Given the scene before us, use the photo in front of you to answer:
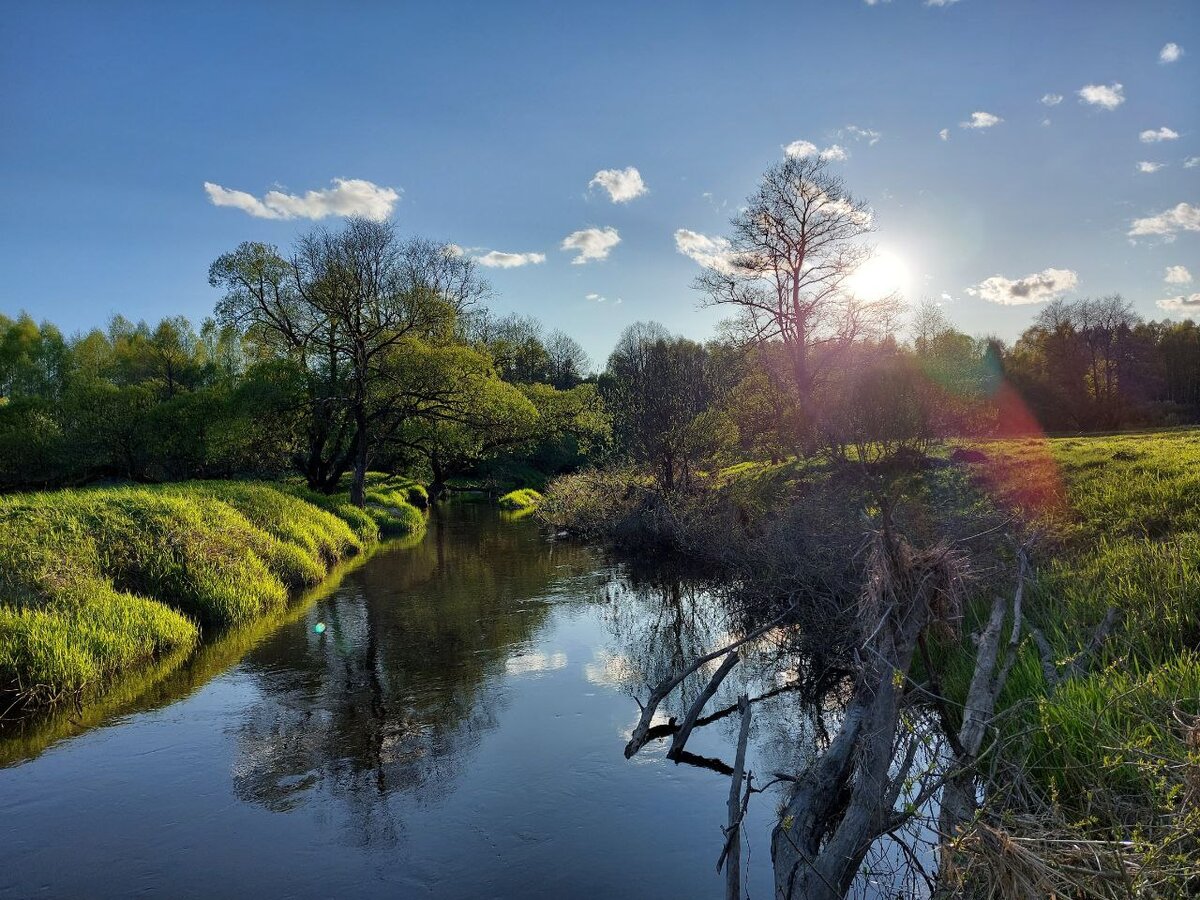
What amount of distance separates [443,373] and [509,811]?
76.7 feet

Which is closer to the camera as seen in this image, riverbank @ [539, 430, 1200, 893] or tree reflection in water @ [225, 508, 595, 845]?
riverbank @ [539, 430, 1200, 893]

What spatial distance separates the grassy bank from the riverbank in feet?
33.0

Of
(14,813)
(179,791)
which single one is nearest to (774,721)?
(179,791)

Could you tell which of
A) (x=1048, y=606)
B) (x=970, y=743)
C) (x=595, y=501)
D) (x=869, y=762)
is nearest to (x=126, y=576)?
(x=869, y=762)

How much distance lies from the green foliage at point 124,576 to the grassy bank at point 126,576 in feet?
0.06

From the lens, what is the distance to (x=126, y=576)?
13.0 m

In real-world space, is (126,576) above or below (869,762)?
above

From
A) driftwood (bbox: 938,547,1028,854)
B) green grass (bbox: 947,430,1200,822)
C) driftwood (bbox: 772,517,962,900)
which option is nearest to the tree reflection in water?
driftwood (bbox: 772,517,962,900)

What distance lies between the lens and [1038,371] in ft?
177

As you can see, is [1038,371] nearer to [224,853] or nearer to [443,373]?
[443,373]

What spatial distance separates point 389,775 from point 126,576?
27.7 feet

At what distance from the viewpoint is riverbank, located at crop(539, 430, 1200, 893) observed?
3795mm

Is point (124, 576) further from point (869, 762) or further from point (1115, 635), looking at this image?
point (1115, 635)

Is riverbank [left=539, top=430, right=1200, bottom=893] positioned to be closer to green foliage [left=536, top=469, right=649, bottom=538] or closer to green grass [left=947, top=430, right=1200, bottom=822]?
green grass [left=947, top=430, right=1200, bottom=822]
